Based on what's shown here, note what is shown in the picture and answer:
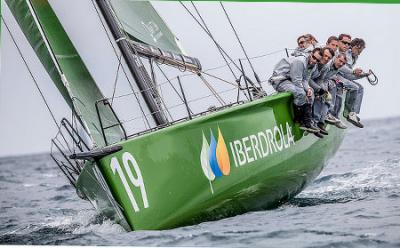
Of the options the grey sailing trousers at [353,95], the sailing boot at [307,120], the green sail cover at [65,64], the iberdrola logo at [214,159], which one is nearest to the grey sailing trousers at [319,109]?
the sailing boot at [307,120]

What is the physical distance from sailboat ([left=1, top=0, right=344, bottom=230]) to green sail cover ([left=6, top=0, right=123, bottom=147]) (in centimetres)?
1

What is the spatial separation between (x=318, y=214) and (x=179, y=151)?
4.12ft

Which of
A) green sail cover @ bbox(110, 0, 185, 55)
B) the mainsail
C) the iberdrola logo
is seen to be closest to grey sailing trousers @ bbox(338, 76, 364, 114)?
the mainsail

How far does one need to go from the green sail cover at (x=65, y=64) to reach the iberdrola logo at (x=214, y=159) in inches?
39.3

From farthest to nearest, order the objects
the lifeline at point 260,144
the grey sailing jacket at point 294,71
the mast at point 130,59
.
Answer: the mast at point 130,59 → the grey sailing jacket at point 294,71 → the lifeline at point 260,144

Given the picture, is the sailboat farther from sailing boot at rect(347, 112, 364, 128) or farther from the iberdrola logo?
sailing boot at rect(347, 112, 364, 128)

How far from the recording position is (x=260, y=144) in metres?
6.43

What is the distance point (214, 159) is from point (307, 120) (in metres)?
1.10

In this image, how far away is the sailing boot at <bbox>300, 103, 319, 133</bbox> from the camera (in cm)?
677

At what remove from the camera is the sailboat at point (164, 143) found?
5.92m

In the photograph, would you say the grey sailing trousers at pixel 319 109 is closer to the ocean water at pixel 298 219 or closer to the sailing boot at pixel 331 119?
the sailing boot at pixel 331 119

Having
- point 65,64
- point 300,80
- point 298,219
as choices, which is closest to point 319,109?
point 300,80

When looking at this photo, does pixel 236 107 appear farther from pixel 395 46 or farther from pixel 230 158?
pixel 395 46

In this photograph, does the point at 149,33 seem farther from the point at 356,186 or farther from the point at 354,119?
the point at 356,186
